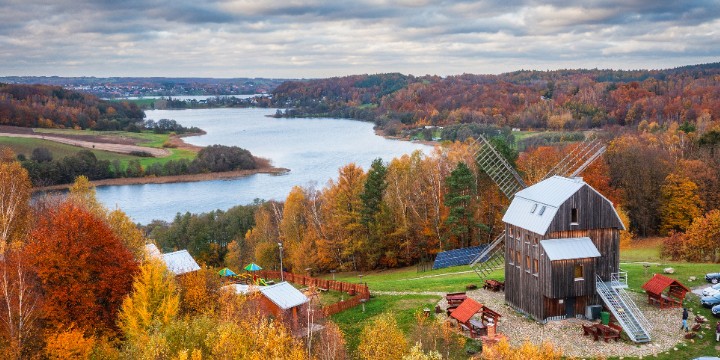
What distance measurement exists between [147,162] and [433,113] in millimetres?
92551

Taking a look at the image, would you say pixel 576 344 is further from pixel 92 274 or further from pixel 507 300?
pixel 92 274

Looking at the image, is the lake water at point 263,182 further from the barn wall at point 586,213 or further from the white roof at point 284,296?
the barn wall at point 586,213

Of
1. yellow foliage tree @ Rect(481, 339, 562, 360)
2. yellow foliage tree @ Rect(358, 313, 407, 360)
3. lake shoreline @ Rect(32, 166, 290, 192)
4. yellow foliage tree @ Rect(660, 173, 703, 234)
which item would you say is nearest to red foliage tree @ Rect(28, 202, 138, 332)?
yellow foliage tree @ Rect(358, 313, 407, 360)

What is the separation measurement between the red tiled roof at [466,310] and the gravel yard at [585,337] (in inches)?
67.0

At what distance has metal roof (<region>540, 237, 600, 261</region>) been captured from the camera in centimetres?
2870

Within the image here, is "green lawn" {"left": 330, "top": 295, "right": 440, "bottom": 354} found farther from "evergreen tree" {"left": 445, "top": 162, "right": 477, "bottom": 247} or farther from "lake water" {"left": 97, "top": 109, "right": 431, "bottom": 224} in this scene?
"lake water" {"left": 97, "top": 109, "right": 431, "bottom": 224}

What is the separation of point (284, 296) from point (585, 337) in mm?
15661

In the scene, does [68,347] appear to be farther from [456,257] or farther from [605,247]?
[456,257]

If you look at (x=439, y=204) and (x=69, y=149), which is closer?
(x=439, y=204)

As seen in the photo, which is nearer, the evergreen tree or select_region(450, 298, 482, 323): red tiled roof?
select_region(450, 298, 482, 323): red tiled roof

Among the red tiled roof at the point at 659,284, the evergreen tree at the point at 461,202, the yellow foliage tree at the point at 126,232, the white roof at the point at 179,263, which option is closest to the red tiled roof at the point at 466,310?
the red tiled roof at the point at 659,284

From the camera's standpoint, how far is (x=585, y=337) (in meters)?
27.5

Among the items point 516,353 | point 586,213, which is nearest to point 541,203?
point 586,213

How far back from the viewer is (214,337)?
73.4ft
